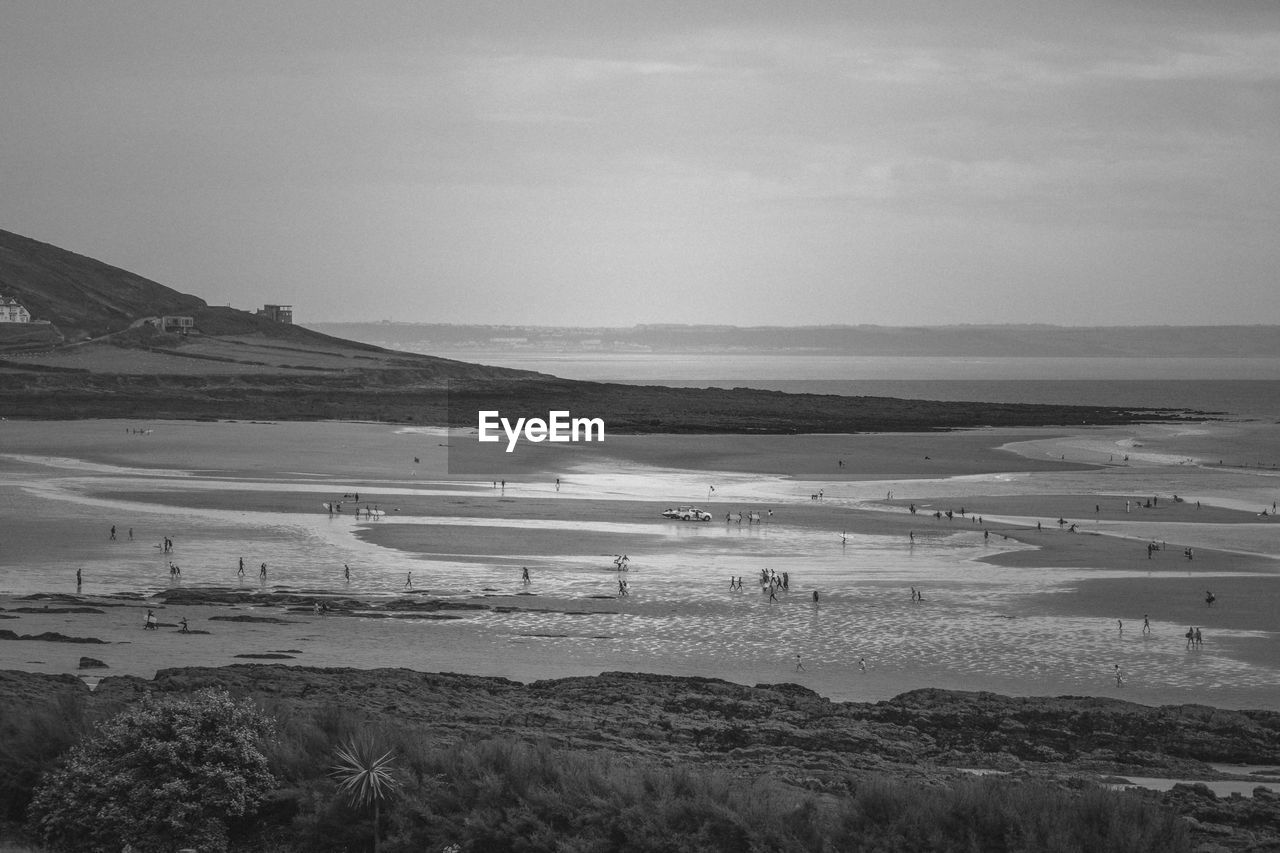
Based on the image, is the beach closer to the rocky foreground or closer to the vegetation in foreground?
the rocky foreground

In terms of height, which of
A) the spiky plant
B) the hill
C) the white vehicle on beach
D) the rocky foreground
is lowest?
the rocky foreground

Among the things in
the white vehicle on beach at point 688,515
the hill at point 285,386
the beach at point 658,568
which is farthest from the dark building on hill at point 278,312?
the white vehicle on beach at point 688,515

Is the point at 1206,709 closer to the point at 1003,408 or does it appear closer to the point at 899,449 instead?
the point at 899,449

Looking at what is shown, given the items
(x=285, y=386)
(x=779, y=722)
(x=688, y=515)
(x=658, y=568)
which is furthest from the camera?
(x=285, y=386)

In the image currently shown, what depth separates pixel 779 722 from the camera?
1622cm

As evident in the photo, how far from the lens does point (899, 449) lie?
6025 cm

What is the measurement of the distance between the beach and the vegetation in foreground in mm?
6663

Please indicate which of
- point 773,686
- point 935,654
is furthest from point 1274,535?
point 773,686

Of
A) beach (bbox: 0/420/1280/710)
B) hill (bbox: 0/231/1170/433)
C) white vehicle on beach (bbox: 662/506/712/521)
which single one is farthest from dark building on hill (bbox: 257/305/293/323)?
white vehicle on beach (bbox: 662/506/712/521)

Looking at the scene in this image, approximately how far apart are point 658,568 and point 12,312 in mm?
93811

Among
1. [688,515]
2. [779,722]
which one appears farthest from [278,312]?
[779,722]

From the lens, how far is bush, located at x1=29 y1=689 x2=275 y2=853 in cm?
1173

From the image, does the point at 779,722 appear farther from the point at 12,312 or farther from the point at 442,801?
the point at 12,312

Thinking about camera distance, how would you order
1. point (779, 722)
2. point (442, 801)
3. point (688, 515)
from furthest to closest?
point (688, 515), point (779, 722), point (442, 801)
